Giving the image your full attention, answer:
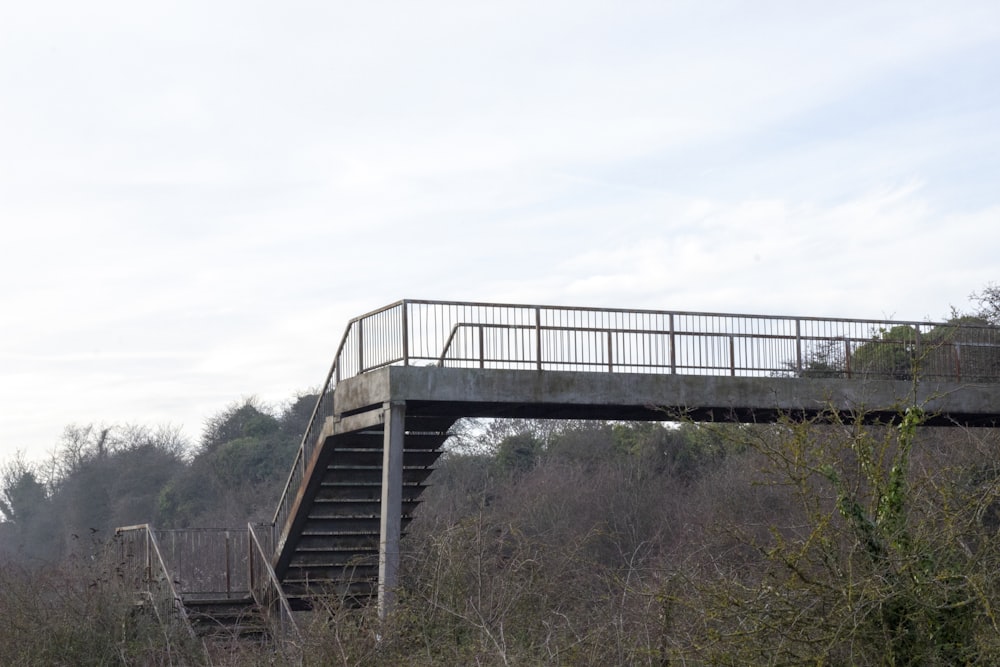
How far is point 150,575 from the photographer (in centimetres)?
2112

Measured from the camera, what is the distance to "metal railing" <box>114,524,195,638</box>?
18.7 metres

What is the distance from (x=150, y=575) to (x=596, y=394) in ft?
27.7

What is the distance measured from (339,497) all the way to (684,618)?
10670 millimetres

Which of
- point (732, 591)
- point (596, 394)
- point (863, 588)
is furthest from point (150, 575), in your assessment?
point (863, 588)

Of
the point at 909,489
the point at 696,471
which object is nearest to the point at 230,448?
the point at 696,471

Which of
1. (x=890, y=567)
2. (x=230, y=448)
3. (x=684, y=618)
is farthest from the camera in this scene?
(x=230, y=448)

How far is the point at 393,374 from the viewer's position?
714 inches

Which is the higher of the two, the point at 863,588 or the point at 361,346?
the point at 361,346

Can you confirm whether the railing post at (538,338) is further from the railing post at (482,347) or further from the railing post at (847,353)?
the railing post at (847,353)

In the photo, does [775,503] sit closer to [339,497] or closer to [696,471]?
[696,471]

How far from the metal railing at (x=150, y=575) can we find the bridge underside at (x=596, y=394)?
3905mm

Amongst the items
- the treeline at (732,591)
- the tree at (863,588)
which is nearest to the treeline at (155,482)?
the treeline at (732,591)

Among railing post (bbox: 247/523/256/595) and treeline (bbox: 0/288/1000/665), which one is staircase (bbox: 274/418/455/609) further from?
treeline (bbox: 0/288/1000/665)

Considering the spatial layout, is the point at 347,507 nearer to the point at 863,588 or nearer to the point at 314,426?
the point at 314,426
